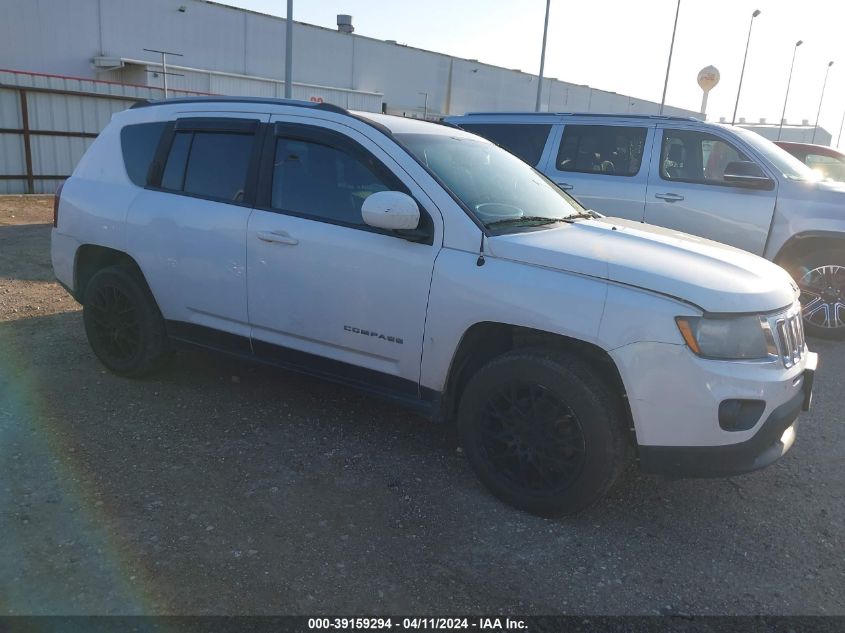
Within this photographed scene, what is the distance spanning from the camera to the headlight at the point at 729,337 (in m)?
2.81

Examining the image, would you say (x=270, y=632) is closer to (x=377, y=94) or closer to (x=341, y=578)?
(x=341, y=578)

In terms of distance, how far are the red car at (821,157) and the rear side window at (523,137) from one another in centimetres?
430

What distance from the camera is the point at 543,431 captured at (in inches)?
123

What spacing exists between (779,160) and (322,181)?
5.06 metres

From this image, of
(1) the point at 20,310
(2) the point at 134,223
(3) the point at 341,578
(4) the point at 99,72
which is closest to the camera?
(3) the point at 341,578

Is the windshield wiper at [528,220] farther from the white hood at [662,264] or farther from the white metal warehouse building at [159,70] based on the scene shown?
the white metal warehouse building at [159,70]

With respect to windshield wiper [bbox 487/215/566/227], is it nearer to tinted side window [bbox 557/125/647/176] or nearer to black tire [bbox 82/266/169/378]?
black tire [bbox 82/266/169/378]

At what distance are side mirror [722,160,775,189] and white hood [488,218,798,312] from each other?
3.20m

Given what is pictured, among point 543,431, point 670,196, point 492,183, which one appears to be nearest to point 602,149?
Result: point 670,196

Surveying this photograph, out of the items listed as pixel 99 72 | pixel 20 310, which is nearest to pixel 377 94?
pixel 99 72

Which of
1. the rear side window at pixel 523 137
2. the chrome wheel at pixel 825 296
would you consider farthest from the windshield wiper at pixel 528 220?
the chrome wheel at pixel 825 296

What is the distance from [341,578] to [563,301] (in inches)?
59.2

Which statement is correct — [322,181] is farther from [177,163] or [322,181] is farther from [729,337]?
[729,337]

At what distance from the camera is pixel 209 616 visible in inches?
97.7
